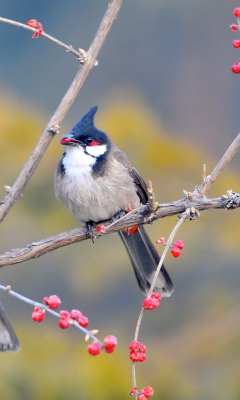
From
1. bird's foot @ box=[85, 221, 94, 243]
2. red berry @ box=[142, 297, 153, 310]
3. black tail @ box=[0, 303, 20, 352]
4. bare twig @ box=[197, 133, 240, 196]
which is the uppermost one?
bare twig @ box=[197, 133, 240, 196]

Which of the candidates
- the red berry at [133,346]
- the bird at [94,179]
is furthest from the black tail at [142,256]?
the red berry at [133,346]

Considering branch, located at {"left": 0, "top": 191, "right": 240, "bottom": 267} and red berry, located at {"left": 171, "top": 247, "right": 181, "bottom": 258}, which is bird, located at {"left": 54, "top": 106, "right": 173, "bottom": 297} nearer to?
branch, located at {"left": 0, "top": 191, "right": 240, "bottom": 267}

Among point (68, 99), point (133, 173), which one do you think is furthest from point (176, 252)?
point (133, 173)

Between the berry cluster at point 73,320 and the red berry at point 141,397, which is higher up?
the berry cluster at point 73,320

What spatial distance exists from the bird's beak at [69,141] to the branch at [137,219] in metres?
0.40

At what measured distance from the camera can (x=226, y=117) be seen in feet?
10.3

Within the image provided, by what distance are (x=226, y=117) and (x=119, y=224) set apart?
154cm

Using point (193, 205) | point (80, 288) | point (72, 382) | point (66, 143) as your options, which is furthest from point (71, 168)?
point (72, 382)

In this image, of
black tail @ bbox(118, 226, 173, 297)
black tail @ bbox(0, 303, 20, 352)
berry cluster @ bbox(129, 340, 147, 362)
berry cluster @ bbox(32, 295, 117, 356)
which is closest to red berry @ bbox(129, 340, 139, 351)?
berry cluster @ bbox(129, 340, 147, 362)

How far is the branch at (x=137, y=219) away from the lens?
1.62 meters

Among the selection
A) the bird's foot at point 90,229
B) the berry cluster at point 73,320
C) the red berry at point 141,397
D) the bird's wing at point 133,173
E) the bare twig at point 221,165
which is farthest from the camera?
the bird's wing at point 133,173

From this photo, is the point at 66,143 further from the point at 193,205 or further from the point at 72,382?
the point at 72,382

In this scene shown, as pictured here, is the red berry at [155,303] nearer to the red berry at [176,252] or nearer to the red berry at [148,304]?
the red berry at [148,304]

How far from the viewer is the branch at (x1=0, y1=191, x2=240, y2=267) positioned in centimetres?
162
